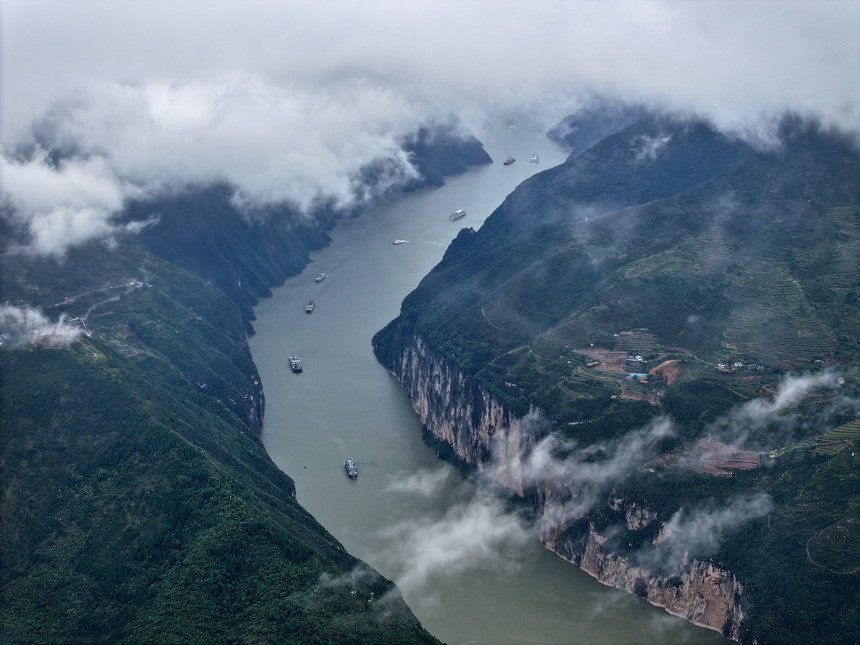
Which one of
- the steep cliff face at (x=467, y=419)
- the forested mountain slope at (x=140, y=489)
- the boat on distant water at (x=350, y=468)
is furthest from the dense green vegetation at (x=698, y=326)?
the forested mountain slope at (x=140, y=489)

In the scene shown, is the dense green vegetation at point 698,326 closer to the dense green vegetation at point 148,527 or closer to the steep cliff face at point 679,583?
the steep cliff face at point 679,583

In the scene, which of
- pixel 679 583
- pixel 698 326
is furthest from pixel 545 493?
pixel 698 326

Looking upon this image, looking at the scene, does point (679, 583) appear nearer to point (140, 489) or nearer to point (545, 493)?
point (545, 493)

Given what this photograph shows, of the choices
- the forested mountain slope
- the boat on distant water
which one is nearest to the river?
the boat on distant water

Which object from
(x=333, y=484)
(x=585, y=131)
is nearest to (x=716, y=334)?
(x=333, y=484)

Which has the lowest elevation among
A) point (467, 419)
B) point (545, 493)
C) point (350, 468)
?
point (545, 493)

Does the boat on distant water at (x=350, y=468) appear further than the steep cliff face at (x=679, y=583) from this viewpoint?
Yes

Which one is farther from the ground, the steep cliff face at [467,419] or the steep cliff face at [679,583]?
the steep cliff face at [467,419]
